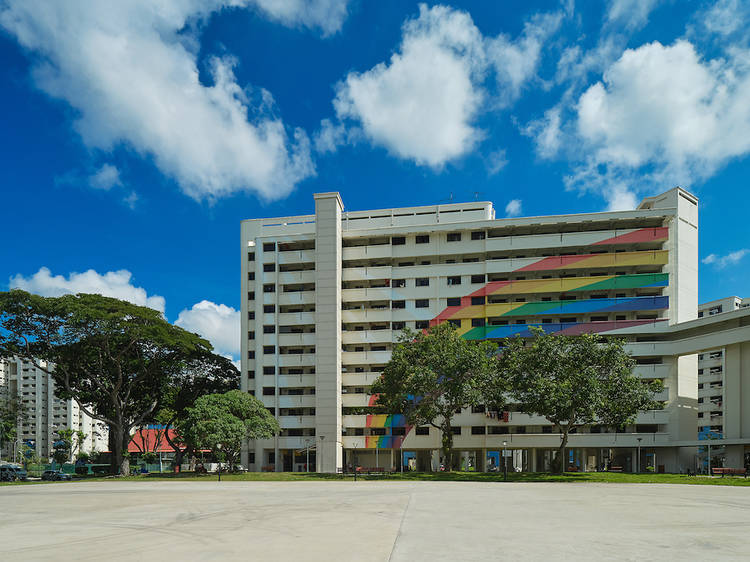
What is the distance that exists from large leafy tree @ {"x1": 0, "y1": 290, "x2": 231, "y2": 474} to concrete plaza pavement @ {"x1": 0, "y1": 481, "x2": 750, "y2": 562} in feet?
107

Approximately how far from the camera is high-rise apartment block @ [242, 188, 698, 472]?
65.6 m

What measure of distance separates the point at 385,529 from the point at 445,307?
5482cm

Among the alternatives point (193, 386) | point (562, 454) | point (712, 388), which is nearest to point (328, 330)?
point (193, 386)

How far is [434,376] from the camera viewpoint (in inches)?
2050

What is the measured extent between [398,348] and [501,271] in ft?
65.3

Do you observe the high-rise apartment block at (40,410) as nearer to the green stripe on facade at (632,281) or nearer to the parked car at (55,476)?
the parked car at (55,476)

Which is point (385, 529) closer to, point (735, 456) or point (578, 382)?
point (578, 382)

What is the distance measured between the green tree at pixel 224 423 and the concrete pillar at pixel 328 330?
321 inches

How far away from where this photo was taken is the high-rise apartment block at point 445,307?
6556 cm

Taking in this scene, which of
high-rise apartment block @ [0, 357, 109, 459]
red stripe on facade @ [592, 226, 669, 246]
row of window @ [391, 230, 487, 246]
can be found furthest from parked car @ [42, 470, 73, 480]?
high-rise apartment block @ [0, 357, 109, 459]

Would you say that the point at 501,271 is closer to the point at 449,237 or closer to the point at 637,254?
the point at 449,237

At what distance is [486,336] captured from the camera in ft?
224

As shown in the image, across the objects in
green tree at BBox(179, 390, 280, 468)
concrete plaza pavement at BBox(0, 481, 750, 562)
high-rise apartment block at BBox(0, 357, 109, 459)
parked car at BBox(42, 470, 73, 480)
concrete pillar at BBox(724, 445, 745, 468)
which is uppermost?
concrete plaza pavement at BBox(0, 481, 750, 562)

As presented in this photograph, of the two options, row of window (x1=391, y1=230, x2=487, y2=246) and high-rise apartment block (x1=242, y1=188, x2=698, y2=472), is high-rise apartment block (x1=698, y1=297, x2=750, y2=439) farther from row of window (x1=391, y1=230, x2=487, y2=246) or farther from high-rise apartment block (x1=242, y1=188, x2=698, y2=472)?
row of window (x1=391, y1=230, x2=487, y2=246)
